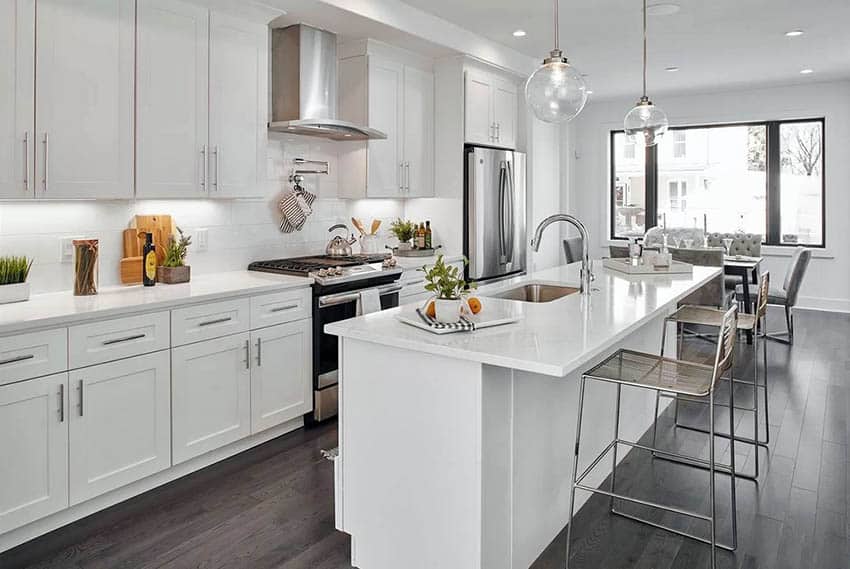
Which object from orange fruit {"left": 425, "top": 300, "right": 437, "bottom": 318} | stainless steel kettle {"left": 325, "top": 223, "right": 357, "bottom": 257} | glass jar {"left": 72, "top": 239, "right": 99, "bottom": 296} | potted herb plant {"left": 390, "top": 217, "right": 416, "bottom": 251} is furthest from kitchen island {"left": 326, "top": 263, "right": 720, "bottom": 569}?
potted herb plant {"left": 390, "top": 217, "right": 416, "bottom": 251}

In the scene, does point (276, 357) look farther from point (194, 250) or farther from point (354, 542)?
point (354, 542)

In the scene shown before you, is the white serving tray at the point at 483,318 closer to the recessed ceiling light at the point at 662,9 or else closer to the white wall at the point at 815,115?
the recessed ceiling light at the point at 662,9

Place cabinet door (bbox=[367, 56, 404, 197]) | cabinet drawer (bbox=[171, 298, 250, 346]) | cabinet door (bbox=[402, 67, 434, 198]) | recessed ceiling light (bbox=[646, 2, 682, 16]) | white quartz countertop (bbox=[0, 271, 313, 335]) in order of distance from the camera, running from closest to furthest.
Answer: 1. white quartz countertop (bbox=[0, 271, 313, 335])
2. cabinet drawer (bbox=[171, 298, 250, 346])
3. recessed ceiling light (bbox=[646, 2, 682, 16])
4. cabinet door (bbox=[367, 56, 404, 197])
5. cabinet door (bbox=[402, 67, 434, 198])

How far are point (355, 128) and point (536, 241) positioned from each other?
71.2 inches

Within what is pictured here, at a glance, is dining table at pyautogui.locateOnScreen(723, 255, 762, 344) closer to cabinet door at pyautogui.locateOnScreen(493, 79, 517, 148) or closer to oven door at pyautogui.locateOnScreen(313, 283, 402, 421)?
cabinet door at pyautogui.locateOnScreen(493, 79, 517, 148)

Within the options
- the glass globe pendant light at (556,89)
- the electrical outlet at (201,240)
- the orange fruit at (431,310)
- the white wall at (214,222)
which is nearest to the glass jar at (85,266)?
the white wall at (214,222)

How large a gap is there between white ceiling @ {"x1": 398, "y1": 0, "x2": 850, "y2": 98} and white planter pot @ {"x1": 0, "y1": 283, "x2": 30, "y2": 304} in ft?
9.78

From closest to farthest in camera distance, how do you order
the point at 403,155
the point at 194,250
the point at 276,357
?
the point at 276,357 < the point at 194,250 < the point at 403,155

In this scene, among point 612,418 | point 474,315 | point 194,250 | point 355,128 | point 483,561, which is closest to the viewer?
point 483,561

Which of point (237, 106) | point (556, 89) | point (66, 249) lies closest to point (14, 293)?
point (66, 249)

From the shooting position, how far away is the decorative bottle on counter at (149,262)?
3.37 metres

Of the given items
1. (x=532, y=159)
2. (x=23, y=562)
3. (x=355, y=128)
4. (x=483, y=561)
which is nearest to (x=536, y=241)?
(x=483, y=561)

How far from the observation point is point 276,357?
3.56 metres

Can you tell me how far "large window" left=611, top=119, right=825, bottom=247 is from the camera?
7.79 m
